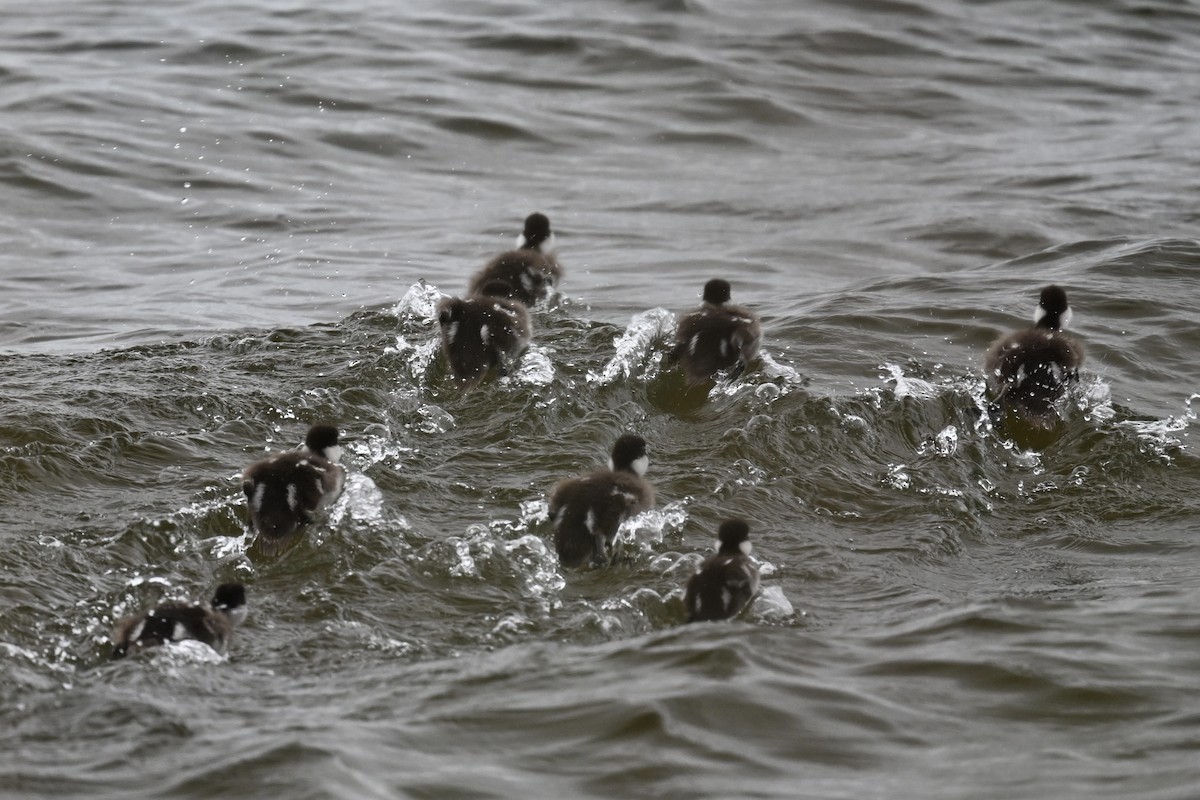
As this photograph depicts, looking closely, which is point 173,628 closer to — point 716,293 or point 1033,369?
point 716,293

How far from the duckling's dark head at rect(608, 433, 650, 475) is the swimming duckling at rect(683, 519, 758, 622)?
89 centimetres

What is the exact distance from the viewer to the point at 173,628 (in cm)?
498

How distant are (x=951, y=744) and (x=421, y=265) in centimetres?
727

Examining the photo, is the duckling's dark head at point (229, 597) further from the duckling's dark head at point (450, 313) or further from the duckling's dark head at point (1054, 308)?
the duckling's dark head at point (1054, 308)

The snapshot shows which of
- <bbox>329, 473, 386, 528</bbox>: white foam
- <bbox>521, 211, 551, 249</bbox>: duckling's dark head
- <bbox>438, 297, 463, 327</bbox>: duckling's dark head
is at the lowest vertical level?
<bbox>329, 473, 386, 528</bbox>: white foam

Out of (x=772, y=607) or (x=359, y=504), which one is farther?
(x=359, y=504)

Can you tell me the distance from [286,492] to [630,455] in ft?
4.73

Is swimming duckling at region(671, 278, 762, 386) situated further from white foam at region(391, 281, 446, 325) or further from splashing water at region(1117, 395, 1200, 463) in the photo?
splashing water at region(1117, 395, 1200, 463)

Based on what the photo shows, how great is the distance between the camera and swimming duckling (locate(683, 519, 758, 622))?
5.49 metres

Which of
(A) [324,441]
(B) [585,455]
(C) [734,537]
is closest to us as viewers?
(C) [734,537]

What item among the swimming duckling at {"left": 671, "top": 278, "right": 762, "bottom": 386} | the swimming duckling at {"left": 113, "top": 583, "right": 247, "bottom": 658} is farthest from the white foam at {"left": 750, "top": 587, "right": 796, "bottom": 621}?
the swimming duckling at {"left": 671, "top": 278, "right": 762, "bottom": 386}

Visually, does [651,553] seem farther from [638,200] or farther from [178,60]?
[178,60]

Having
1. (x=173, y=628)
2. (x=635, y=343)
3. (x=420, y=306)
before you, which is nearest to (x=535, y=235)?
(x=420, y=306)

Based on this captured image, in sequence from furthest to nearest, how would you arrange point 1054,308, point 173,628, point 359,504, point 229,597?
1. point 1054,308
2. point 359,504
3. point 229,597
4. point 173,628
